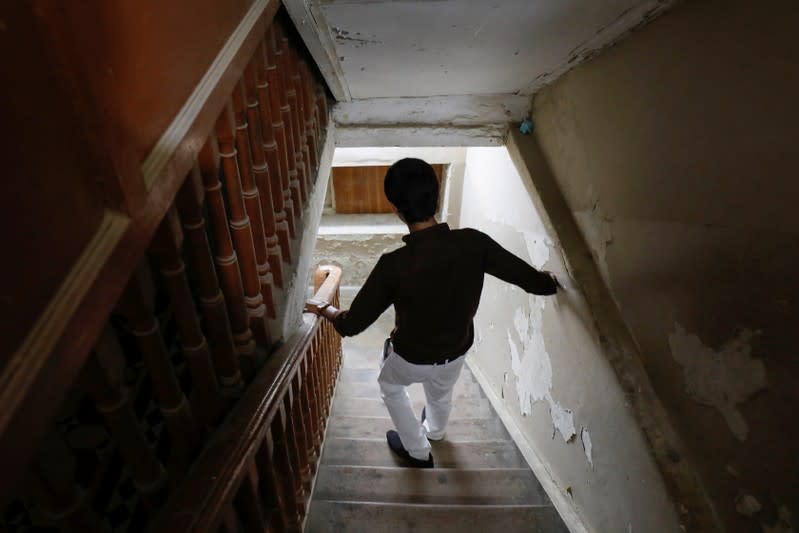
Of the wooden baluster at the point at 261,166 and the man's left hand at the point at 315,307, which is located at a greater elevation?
the wooden baluster at the point at 261,166

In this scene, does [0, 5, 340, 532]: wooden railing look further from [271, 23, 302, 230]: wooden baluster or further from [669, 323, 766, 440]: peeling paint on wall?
[669, 323, 766, 440]: peeling paint on wall

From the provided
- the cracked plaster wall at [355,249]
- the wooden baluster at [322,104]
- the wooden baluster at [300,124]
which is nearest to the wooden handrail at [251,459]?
the wooden baluster at [300,124]

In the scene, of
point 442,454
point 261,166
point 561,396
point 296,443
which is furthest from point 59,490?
point 442,454

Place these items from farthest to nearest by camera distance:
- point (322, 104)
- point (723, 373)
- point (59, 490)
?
point (322, 104) → point (723, 373) → point (59, 490)

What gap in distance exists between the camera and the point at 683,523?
109 cm

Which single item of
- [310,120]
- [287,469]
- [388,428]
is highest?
[310,120]

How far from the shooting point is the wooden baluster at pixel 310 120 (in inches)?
70.6

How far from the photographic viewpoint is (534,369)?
216 cm

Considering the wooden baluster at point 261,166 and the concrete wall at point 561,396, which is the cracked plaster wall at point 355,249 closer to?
the concrete wall at point 561,396

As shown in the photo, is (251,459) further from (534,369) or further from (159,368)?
(534,369)

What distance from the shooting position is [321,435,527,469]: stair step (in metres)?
2.30

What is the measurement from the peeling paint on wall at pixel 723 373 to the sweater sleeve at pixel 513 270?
0.63 metres

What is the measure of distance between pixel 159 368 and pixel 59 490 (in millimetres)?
261

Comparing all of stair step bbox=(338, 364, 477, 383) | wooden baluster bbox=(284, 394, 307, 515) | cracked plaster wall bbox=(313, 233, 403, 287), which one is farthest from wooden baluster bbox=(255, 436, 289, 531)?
cracked plaster wall bbox=(313, 233, 403, 287)
